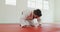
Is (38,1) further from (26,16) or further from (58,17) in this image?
(26,16)

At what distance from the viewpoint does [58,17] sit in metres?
7.01

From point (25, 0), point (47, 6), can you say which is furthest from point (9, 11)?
point (47, 6)

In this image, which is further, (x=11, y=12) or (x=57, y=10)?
(x=57, y=10)

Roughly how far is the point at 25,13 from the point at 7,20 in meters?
2.84

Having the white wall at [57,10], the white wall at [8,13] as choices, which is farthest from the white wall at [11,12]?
the white wall at [57,10]

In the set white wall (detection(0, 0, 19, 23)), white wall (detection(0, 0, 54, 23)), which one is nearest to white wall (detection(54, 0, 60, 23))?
white wall (detection(0, 0, 54, 23))

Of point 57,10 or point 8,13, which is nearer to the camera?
point 8,13

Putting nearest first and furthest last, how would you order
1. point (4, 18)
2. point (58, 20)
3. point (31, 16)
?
point (31, 16) < point (4, 18) < point (58, 20)

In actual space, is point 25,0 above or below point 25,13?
above

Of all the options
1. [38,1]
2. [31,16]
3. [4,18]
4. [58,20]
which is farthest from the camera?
[58,20]

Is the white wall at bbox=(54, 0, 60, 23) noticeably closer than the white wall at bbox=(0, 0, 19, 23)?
No

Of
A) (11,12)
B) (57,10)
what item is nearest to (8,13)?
(11,12)

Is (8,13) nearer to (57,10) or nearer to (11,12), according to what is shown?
(11,12)

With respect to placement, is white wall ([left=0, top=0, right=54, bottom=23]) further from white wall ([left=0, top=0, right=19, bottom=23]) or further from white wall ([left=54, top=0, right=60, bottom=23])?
white wall ([left=54, top=0, right=60, bottom=23])
